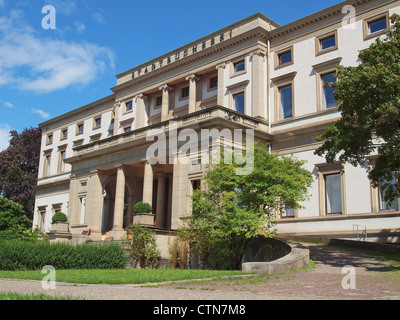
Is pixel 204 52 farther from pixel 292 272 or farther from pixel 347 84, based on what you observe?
pixel 292 272

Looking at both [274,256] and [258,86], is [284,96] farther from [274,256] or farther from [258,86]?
[274,256]

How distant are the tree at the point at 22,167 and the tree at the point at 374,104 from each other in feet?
163

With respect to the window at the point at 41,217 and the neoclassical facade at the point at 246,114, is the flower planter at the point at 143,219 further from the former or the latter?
the window at the point at 41,217

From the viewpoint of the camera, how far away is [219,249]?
74.9 feet

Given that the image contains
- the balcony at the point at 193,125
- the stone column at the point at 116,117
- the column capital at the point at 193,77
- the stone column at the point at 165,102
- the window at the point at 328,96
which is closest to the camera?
the balcony at the point at 193,125

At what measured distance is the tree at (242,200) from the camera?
20.9 meters

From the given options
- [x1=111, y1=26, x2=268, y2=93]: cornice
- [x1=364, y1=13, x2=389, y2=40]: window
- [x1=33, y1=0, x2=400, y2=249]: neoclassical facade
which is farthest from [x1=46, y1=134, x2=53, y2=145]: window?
[x1=364, y1=13, x2=389, y2=40]: window

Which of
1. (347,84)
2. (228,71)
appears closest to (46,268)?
(347,84)

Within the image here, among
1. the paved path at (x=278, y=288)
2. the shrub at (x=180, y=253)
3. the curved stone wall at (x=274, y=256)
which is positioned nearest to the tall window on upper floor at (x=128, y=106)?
the shrub at (x=180, y=253)

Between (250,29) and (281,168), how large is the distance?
18106 mm

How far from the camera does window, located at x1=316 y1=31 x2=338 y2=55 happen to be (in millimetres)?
32500

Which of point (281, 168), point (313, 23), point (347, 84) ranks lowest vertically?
point (281, 168)

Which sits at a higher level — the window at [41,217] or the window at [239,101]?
the window at [239,101]

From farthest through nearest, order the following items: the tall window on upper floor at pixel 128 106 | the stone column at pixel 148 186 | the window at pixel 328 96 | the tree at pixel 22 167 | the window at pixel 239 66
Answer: the tree at pixel 22 167 → the tall window on upper floor at pixel 128 106 → the window at pixel 239 66 → the stone column at pixel 148 186 → the window at pixel 328 96
